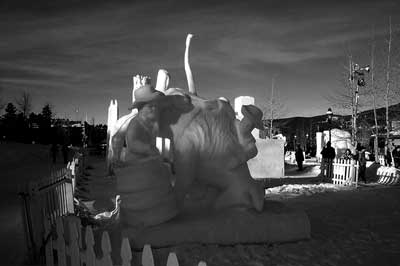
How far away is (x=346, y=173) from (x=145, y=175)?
33.6 feet

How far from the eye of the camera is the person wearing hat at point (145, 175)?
4422mm

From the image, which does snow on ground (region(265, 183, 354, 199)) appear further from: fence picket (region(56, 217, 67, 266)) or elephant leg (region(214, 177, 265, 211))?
fence picket (region(56, 217, 67, 266))

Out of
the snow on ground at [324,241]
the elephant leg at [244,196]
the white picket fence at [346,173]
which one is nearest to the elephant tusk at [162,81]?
the elephant leg at [244,196]

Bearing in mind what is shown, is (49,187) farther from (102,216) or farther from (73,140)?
(73,140)

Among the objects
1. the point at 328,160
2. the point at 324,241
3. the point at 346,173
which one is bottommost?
the point at 324,241

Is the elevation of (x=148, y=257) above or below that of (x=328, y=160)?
above

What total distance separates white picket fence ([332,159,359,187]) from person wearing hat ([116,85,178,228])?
9554 mm

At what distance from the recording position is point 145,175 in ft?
14.4

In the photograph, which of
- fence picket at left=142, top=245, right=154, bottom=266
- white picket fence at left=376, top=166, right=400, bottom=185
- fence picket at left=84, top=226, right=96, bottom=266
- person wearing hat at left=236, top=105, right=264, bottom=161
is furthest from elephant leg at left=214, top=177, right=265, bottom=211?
white picket fence at left=376, top=166, right=400, bottom=185

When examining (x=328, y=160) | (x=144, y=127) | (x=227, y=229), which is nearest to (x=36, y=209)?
(x=144, y=127)

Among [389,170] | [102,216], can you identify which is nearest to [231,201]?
[102,216]

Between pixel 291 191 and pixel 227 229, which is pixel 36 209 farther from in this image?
pixel 291 191

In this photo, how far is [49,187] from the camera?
5.32 metres

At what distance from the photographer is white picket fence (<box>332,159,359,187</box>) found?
41.3 ft
